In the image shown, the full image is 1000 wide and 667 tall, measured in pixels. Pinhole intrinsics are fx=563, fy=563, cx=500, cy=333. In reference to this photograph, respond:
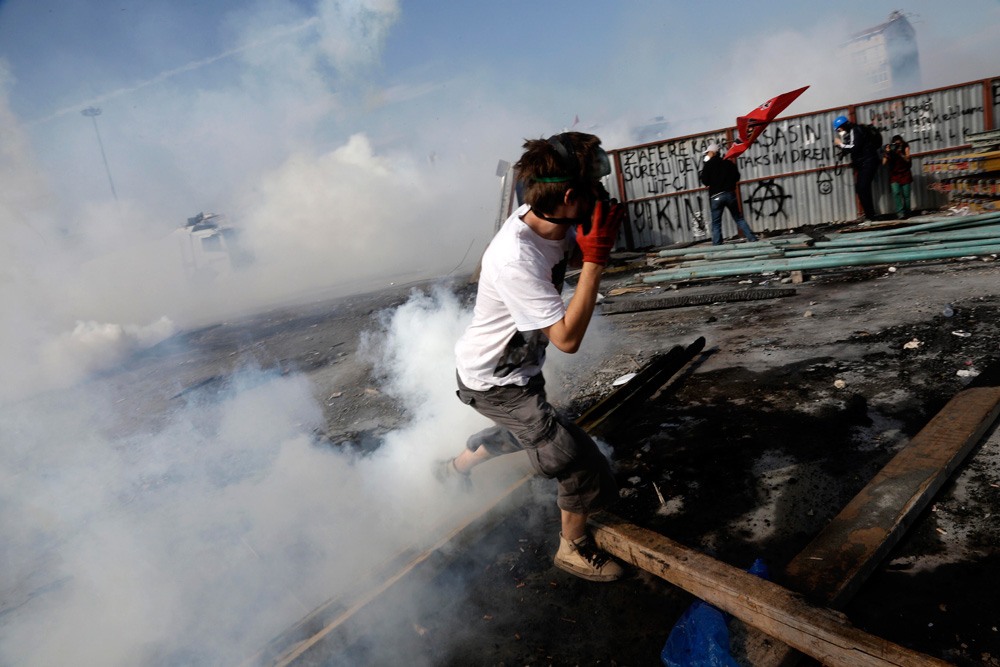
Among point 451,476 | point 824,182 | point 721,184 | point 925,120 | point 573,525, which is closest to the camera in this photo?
point 573,525

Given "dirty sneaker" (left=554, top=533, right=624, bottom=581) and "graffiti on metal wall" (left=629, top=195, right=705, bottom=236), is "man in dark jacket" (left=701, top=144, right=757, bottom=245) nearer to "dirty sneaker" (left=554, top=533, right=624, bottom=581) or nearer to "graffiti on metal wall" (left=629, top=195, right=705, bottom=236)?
"graffiti on metal wall" (left=629, top=195, right=705, bottom=236)

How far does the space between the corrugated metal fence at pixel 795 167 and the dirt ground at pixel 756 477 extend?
18.3 feet

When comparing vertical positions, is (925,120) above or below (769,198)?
above

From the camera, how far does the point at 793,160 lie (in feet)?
35.1

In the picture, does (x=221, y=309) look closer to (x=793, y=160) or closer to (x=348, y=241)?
(x=348, y=241)

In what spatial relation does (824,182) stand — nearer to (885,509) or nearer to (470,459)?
(885,509)

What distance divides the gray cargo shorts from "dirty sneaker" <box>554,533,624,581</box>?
165 mm

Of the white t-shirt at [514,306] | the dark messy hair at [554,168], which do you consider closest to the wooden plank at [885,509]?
the white t-shirt at [514,306]

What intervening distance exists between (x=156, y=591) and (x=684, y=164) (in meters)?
11.1

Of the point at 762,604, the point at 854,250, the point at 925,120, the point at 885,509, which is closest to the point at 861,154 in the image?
the point at 925,120

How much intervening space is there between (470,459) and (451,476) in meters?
0.21

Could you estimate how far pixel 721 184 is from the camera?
9.35 metres

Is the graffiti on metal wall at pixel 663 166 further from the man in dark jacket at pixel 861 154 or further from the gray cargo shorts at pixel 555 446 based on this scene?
the gray cargo shorts at pixel 555 446

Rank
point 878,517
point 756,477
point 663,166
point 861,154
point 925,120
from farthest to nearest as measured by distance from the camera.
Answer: point 663,166 → point 925,120 → point 861,154 → point 756,477 → point 878,517
